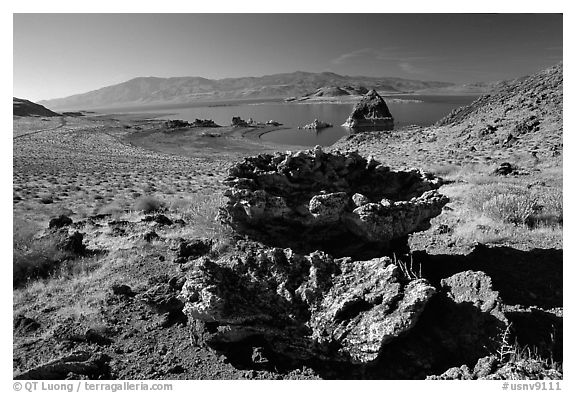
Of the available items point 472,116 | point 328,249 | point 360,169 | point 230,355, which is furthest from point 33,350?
point 472,116

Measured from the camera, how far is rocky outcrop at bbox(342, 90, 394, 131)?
74.5 metres

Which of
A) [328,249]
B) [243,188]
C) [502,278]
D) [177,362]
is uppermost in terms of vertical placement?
[243,188]

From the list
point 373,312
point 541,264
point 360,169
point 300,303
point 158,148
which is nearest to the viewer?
point 373,312

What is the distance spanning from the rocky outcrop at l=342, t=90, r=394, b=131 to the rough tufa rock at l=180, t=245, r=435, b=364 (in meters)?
69.9

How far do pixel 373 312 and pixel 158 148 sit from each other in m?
57.6

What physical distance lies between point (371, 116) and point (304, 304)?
255ft

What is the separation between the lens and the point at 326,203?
17.6 feet

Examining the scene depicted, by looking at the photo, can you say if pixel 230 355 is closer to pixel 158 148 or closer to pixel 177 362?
pixel 177 362

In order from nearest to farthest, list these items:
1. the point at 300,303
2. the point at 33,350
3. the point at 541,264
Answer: the point at 300,303 → the point at 33,350 → the point at 541,264

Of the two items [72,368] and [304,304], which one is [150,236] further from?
[304,304]

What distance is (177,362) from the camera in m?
4.59

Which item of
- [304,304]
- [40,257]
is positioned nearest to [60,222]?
[40,257]

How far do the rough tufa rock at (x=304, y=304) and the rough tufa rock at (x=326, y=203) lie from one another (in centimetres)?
80

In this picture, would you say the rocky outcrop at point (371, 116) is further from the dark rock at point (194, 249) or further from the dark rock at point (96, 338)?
the dark rock at point (96, 338)
